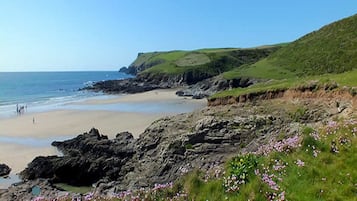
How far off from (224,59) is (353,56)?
263ft

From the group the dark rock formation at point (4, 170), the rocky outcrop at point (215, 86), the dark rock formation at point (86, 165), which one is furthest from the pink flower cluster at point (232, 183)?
the rocky outcrop at point (215, 86)

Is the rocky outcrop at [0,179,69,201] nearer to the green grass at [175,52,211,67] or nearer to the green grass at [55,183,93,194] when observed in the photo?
the green grass at [55,183,93,194]

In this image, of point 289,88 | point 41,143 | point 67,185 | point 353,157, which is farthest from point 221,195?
point 41,143

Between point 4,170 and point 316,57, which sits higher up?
point 316,57

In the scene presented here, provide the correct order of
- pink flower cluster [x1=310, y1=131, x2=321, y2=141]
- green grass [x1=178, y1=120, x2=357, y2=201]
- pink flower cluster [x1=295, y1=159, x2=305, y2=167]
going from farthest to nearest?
pink flower cluster [x1=310, y1=131, x2=321, y2=141]
pink flower cluster [x1=295, y1=159, x2=305, y2=167]
green grass [x1=178, y1=120, x2=357, y2=201]

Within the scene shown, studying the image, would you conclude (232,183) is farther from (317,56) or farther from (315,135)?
(317,56)

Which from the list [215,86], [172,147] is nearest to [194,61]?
[215,86]

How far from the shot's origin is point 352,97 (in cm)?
2020

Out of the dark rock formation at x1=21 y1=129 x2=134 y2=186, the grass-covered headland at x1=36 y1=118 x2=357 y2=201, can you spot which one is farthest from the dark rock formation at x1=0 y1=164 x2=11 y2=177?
the grass-covered headland at x1=36 y1=118 x2=357 y2=201

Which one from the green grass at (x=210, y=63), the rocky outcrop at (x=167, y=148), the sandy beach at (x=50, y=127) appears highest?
the green grass at (x=210, y=63)

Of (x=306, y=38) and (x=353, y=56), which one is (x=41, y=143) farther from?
(x=306, y=38)

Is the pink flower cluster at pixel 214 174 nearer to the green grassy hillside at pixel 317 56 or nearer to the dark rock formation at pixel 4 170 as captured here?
the dark rock formation at pixel 4 170

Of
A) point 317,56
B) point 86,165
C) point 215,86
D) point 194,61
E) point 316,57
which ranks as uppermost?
point 194,61

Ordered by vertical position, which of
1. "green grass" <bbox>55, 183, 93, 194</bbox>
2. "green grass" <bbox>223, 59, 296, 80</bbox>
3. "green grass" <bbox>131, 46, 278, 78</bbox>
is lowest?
"green grass" <bbox>55, 183, 93, 194</bbox>
